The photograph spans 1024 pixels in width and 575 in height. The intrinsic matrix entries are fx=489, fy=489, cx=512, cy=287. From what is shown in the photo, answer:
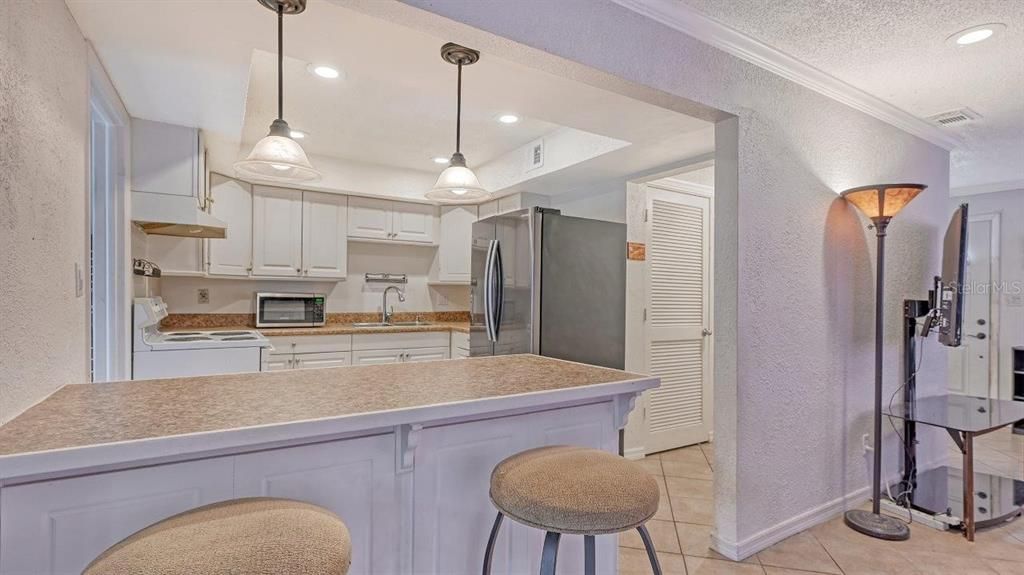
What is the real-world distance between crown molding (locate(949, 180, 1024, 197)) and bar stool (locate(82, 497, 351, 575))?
6.39 meters

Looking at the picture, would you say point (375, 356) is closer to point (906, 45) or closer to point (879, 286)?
point (879, 286)

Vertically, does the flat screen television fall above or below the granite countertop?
above

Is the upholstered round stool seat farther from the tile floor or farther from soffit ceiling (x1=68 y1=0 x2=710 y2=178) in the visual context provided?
soffit ceiling (x1=68 y1=0 x2=710 y2=178)

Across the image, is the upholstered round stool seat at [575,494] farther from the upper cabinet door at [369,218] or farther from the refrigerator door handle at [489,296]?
the upper cabinet door at [369,218]

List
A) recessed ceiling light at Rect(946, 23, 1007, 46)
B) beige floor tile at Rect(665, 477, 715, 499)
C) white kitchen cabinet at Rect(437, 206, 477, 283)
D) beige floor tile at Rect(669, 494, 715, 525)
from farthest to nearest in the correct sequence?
white kitchen cabinet at Rect(437, 206, 477, 283) < beige floor tile at Rect(665, 477, 715, 499) < beige floor tile at Rect(669, 494, 715, 525) < recessed ceiling light at Rect(946, 23, 1007, 46)

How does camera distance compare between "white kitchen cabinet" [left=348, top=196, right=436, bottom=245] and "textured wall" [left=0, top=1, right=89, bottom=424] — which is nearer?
"textured wall" [left=0, top=1, right=89, bottom=424]

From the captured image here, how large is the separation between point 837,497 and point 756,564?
84 centimetres

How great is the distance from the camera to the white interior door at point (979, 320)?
4750 mm

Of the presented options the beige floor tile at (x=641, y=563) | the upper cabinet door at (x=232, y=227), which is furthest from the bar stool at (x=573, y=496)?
the upper cabinet door at (x=232, y=227)

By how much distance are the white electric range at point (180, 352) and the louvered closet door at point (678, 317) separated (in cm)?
Result: 274

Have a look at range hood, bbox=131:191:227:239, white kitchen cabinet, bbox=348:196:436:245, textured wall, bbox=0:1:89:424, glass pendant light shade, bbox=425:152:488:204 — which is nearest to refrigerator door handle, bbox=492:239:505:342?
glass pendant light shade, bbox=425:152:488:204

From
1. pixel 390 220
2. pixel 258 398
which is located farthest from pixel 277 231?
pixel 258 398

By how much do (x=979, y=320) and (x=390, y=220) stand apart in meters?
5.83

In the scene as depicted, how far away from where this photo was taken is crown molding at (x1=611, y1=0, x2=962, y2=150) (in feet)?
6.24
